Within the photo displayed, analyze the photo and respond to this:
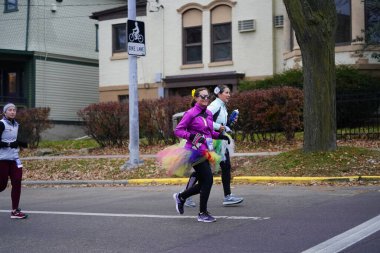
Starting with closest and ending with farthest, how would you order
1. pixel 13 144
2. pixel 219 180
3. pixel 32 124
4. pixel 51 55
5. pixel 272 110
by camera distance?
1. pixel 13 144
2. pixel 219 180
3. pixel 272 110
4. pixel 32 124
5. pixel 51 55

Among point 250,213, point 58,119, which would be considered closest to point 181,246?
point 250,213

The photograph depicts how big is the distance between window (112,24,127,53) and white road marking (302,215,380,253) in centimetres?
2397

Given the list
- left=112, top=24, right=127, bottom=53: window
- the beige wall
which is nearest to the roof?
left=112, top=24, right=127, bottom=53: window

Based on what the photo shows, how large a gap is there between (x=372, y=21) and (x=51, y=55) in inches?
683

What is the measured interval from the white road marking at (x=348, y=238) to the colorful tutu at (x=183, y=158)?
2.26m

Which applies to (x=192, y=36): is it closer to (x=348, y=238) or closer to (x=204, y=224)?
(x=204, y=224)

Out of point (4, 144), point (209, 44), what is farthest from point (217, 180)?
point (209, 44)

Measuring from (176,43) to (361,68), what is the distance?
9.22 metres

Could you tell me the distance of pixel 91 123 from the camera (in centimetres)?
2078

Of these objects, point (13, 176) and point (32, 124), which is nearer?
point (13, 176)

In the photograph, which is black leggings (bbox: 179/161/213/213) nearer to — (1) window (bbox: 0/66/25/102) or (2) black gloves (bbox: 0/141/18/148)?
(2) black gloves (bbox: 0/141/18/148)

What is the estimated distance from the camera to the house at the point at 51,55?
3209 centimetres

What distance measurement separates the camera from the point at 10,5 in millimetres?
32812

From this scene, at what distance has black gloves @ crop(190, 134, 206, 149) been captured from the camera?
8539 millimetres
